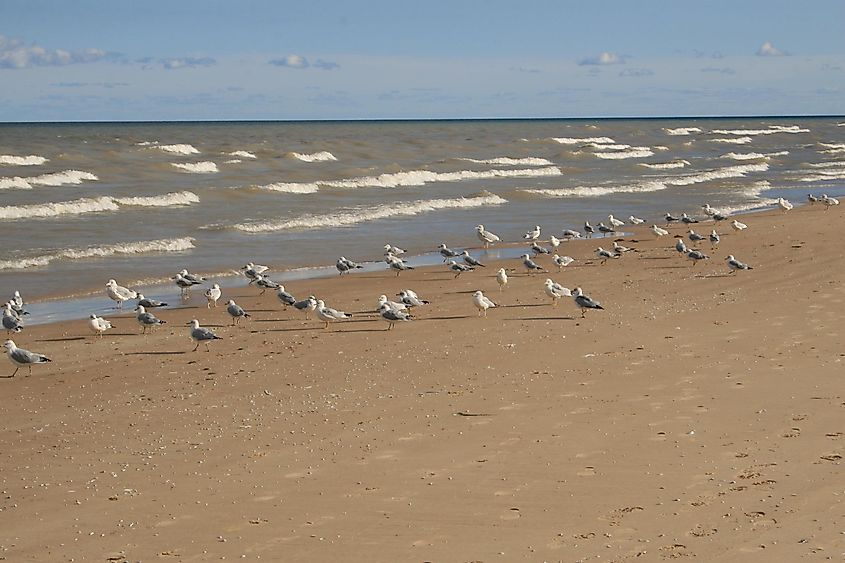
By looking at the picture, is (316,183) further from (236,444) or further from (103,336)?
(236,444)

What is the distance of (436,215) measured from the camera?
34.3 meters

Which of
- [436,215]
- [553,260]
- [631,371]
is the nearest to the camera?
[631,371]

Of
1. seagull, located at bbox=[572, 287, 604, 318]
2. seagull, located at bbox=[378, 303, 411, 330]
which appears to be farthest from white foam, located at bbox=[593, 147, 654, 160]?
seagull, located at bbox=[378, 303, 411, 330]

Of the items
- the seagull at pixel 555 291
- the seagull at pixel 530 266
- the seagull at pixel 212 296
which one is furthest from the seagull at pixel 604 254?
the seagull at pixel 212 296

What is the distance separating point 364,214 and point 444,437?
2421cm

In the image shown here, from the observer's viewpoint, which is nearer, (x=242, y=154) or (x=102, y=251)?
(x=102, y=251)

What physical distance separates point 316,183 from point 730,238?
23790 millimetres

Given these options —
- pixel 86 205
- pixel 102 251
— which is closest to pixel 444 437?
pixel 102 251

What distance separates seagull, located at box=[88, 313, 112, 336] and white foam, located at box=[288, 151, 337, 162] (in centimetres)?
5136

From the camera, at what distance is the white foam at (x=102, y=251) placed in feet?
74.4

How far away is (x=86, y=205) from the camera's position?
1409 inches

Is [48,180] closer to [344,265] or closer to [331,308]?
[344,265]

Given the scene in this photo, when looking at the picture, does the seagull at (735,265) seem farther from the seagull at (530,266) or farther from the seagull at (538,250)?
the seagull at (538,250)

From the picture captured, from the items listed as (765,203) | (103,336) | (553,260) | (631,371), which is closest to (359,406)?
(631,371)
